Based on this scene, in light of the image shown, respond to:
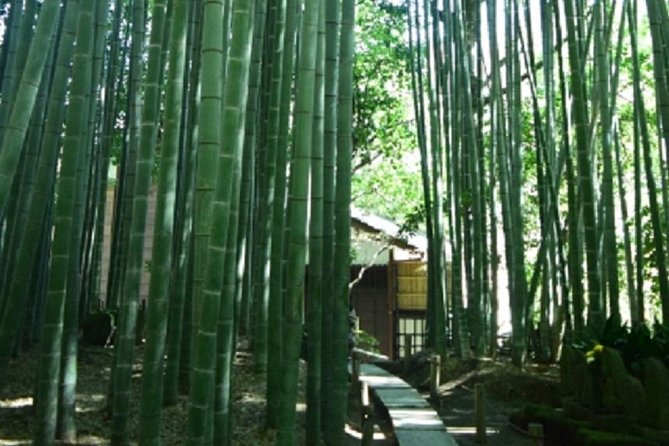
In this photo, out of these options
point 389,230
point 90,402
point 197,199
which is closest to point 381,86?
point 389,230

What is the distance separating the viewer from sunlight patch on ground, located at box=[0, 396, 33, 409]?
4.06 m

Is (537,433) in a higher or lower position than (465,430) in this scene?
higher

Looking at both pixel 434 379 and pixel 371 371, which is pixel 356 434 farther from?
pixel 371 371

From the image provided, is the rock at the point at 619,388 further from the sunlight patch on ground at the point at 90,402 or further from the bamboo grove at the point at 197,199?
the sunlight patch on ground at the point at 90,402

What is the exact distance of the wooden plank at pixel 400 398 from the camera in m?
5.43

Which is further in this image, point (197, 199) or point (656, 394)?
point (656, 394)

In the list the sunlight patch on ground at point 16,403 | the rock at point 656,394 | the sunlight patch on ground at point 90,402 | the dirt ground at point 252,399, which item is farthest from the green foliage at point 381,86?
the rock at point 656,394

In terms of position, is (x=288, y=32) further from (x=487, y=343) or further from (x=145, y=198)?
(x=487, y=343)

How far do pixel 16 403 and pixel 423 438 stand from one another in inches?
90.1

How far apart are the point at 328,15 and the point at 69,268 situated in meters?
1.70

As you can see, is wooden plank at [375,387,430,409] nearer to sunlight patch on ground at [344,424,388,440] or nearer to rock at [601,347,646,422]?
sunlight patch on ground at [344,424,388,440]

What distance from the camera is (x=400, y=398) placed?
223 inches

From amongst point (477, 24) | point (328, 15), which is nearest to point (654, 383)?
point (328, 15)

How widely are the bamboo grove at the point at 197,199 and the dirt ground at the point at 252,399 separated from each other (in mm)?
181
